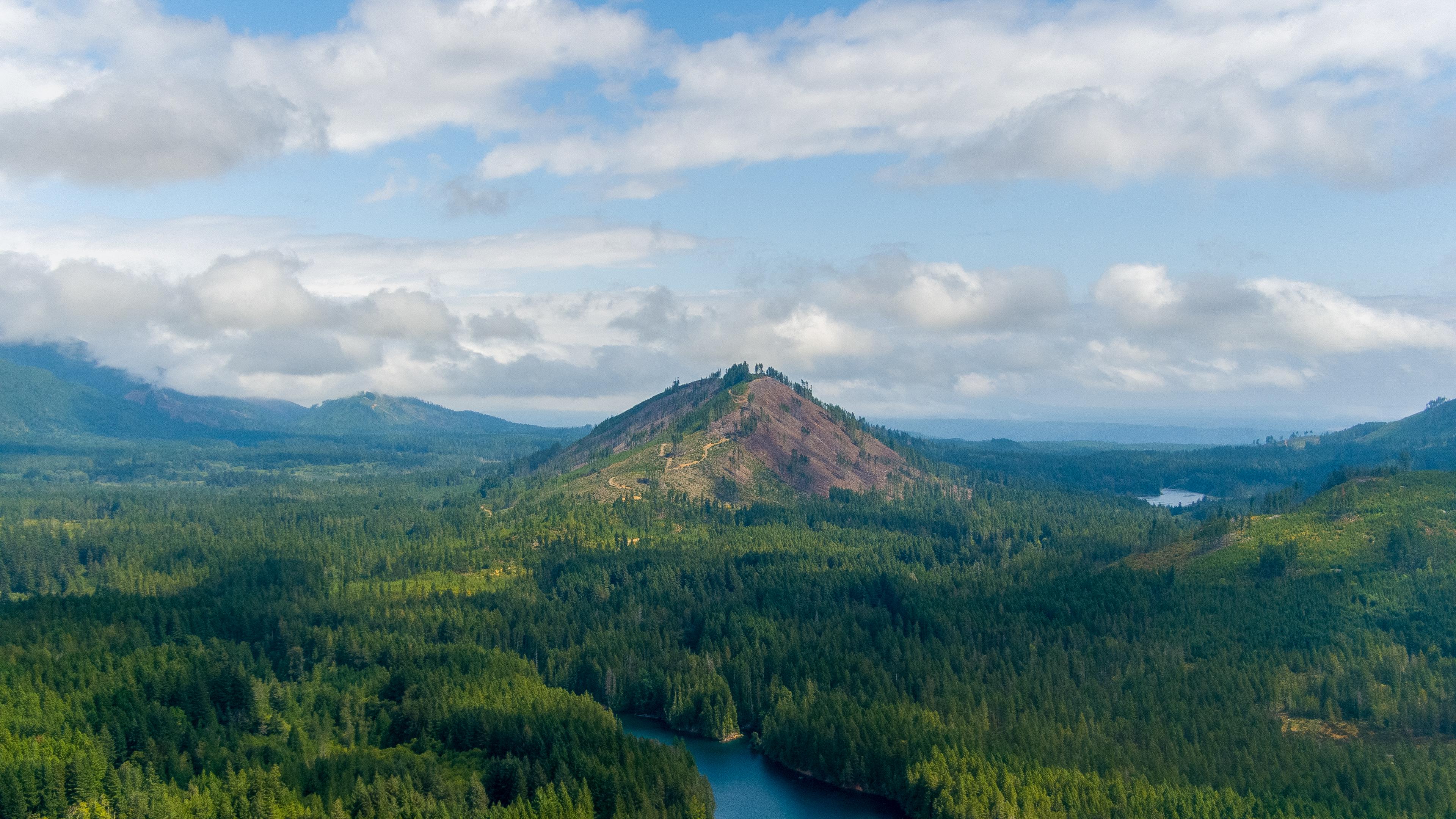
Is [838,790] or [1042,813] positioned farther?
[838,790]

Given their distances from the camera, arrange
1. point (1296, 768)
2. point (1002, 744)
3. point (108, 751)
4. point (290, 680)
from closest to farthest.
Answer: point (108, 751), point (1296, 768), point (1002, 744), point (290, 680)

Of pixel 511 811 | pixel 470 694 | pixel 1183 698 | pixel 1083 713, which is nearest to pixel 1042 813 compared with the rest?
pixel 1083 713

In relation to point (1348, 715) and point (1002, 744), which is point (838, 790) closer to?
point (1002, 744)

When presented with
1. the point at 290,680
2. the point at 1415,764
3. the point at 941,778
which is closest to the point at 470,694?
the point at 290,680

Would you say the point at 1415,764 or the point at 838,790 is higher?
the point at 1415,764

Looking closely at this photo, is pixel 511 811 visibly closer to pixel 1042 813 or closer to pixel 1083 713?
pixel 1042 813

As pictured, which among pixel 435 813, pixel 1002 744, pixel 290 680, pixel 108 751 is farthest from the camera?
pixel 290 680
